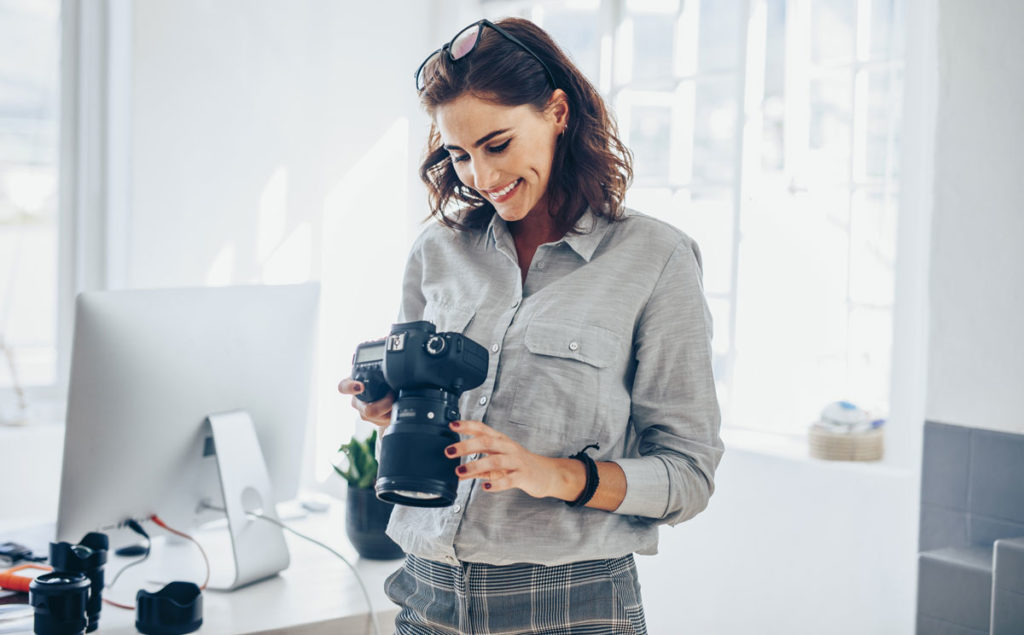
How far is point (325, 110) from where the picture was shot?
3.37 metres

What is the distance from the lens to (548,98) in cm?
123

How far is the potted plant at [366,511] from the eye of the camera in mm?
1823

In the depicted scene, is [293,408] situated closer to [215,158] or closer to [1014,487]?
[1014,487]

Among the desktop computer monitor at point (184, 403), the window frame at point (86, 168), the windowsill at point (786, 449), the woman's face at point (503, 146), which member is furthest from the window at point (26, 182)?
the woman's face at point (503, 146)

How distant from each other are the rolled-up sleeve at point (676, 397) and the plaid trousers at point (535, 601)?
112 mm

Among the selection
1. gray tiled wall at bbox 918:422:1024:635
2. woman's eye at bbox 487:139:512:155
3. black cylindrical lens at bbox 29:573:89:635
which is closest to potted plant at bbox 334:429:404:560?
black cylindrical lens at bbox 29:573:89:635

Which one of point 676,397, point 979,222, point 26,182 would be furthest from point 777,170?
point 26,182

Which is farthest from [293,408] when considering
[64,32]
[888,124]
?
[64,32]

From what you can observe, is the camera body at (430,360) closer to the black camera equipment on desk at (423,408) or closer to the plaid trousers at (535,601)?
the black camera equipment on desk at (423,408)

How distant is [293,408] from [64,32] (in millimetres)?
2030

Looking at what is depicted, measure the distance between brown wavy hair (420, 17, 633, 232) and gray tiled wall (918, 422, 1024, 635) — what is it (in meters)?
1.02

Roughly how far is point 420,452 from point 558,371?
0.72 feet

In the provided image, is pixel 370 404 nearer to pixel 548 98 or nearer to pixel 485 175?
pixel 485 175

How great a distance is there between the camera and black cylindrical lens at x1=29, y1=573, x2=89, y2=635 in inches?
53.4
